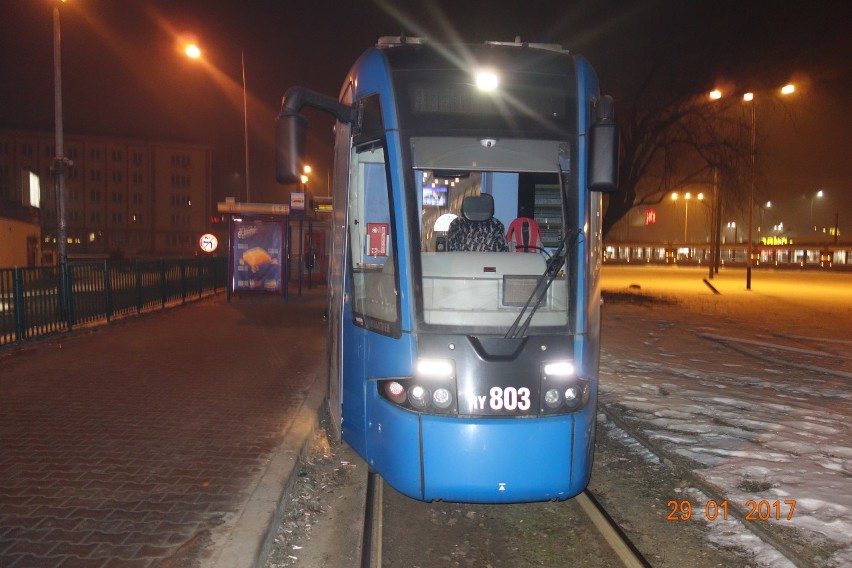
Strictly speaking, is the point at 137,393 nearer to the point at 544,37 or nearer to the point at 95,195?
the point at 544,37

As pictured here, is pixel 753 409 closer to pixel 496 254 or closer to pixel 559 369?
pixel 559 369

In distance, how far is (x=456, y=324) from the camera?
15.4 ft

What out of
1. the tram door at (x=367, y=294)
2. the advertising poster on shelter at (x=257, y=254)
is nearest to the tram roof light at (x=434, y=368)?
the tram door at (x=367, y=294)

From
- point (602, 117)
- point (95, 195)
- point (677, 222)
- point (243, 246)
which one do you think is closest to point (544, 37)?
point (243, 246)

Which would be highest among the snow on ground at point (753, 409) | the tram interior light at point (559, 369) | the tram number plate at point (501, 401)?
the tram interior light at point (559, 369)

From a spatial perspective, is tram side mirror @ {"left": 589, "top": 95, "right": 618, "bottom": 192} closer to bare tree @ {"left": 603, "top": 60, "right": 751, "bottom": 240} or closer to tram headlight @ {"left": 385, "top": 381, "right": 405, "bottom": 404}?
tram headlight @ {"left": 385, "top": 381, "right": 405, "bottom": 404}

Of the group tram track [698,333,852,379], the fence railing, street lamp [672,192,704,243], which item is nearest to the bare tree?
street lamp [672,192,704,243]

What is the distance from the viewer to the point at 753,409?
8.22 meters

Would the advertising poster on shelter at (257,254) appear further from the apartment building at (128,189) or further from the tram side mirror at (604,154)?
the apartment building at (128,189)

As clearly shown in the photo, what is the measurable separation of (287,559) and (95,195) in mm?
95597

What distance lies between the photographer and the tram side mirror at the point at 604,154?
4750mm

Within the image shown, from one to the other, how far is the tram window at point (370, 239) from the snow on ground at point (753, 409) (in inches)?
109

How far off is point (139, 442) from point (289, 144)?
3.06 meters

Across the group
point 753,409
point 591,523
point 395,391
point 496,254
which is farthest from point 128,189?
point 591,523
